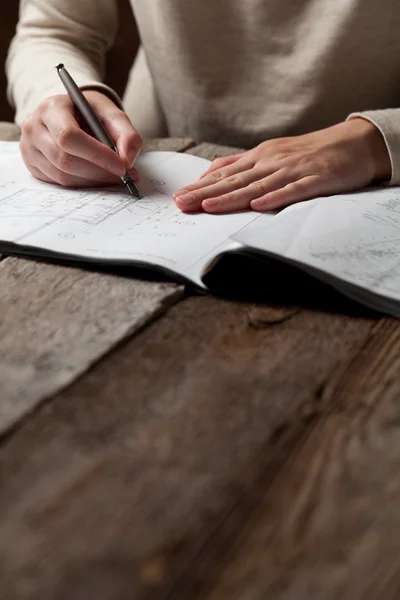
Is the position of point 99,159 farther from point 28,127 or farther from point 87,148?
point 28,127

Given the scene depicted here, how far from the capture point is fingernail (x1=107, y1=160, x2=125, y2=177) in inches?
28.9

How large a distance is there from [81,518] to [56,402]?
99 mm

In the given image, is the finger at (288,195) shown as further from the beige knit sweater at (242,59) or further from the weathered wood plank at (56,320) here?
the beige knit sweater at (242,59)

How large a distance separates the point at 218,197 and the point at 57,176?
20 centimetres

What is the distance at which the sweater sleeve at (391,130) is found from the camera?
75 cm

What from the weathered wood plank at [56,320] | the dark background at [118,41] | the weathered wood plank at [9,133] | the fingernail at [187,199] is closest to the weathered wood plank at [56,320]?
the weathered wood plank at [56,320]

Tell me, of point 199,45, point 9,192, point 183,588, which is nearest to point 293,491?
point 183,588

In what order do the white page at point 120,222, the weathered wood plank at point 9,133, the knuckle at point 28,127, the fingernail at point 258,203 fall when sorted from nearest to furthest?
the white page at point 120,222 < the fingernail at point 258,203 < the knuckle at point 28,127 < the weathered wood plank at point 9,133

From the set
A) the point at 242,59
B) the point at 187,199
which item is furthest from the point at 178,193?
the point at 242,59

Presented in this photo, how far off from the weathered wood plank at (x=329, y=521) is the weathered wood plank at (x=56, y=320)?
0.15 metres

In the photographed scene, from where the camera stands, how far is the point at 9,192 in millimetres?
774

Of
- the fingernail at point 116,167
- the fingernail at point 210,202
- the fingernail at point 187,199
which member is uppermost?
the fingernail at point 116,167

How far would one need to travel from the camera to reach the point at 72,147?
75 cm

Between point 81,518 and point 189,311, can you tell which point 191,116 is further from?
point 81,518
